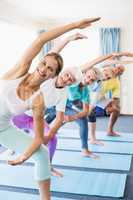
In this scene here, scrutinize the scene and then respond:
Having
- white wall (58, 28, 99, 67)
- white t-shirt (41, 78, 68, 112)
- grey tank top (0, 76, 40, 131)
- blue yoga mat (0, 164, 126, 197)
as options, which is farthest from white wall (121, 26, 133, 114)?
grey tank top (0, 76, 40, 131)

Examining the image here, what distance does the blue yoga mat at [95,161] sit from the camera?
3.79 meters

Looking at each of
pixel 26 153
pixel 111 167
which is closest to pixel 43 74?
pixel 26 153

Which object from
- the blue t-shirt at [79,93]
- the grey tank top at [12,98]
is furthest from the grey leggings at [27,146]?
the blue t-shirt at [79,93]

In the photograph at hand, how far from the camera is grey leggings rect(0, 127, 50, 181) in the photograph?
91.7 inches

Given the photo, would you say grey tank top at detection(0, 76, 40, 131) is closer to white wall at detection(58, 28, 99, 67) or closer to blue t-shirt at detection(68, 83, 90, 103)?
blue t-shirt at detection(68, 83, 90, 103)

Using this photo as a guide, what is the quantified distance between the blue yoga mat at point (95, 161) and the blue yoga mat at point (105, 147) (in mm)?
235

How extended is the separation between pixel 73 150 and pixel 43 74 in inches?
99.1

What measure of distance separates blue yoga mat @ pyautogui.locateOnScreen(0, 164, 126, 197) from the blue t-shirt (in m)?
0.86

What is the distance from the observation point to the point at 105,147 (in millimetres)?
4602

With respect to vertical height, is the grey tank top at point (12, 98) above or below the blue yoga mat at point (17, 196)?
above

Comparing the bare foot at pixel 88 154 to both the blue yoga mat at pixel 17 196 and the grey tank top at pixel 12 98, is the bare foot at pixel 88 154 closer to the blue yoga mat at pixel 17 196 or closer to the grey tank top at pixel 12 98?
the blue yoga mat at pixel 17 196

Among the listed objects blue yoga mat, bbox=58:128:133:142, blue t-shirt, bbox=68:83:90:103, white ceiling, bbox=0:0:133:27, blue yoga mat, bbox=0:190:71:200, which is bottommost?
blue yoga mat, bbox=58:128:133:142

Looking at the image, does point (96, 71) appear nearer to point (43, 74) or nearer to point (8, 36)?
point (43, 74)

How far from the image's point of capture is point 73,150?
4.47 m
